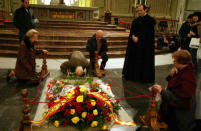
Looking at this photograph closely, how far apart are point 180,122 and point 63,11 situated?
11515 mm

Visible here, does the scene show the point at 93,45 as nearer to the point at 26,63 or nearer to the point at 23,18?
the point at 26,63

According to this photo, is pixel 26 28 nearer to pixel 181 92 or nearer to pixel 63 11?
pixel 181 92

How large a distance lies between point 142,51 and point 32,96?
2806 mm

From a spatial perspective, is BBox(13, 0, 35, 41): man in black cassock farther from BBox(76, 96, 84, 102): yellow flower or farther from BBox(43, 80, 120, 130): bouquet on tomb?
BBox(76, 96, 84, 102): yellow flower

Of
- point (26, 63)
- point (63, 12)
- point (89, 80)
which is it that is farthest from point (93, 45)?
point (63, 12)

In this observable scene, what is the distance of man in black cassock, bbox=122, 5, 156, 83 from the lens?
14.8 ft

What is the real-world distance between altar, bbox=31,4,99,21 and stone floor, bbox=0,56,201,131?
771 centimetres

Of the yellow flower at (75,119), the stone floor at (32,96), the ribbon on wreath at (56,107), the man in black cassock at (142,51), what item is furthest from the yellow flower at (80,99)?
the man in black cassock at (142,51)

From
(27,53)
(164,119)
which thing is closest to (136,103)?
(164,119)

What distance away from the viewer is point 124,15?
55.1 ft

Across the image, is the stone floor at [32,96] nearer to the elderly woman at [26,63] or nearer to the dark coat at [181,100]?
the elderly woman at [26,63]

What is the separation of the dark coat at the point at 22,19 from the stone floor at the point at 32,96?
1376mm

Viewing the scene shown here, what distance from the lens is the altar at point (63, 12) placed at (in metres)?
12.2

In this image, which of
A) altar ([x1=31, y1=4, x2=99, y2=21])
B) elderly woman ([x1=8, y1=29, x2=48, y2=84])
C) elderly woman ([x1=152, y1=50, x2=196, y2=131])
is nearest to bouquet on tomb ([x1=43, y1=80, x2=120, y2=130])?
elderly woman ([x1=152, y1=50, x2=196, y2=131])
